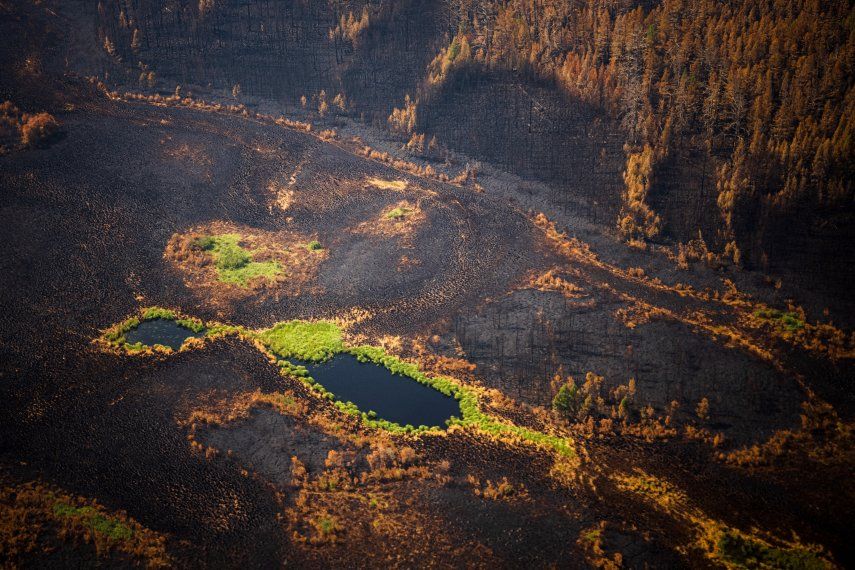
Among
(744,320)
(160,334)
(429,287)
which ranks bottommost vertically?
(160,334)

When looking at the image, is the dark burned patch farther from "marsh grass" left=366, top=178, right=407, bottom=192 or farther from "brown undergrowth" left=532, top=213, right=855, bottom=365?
"marsh grass" left=366, top=178, right=407, bottom=192

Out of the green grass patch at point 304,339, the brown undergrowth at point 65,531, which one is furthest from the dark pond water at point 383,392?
the brown undergrowth at point 65,531

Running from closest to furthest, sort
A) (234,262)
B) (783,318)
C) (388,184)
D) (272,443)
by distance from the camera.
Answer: (272,443) → (783,318) → (234,262) → (388,184)

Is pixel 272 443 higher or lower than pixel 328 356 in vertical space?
lower

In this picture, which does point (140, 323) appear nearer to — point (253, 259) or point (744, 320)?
point (253, 259)

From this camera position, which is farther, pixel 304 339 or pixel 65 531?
pixel 304 339

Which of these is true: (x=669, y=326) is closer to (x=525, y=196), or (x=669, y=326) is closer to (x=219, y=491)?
(x=525, y=196)

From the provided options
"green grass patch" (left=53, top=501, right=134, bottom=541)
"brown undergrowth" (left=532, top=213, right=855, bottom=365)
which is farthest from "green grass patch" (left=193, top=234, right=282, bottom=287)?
"brown undergrowth" (left=532, top=213, right=855, bottom=365)

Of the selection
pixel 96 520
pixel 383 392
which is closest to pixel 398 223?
pixel 383 392
